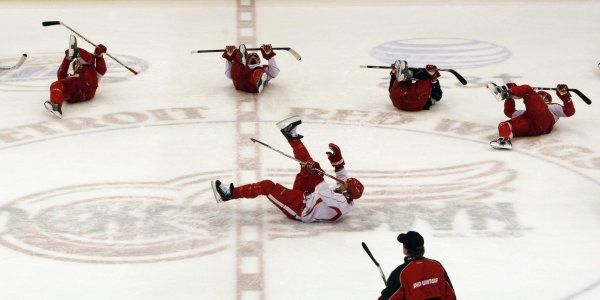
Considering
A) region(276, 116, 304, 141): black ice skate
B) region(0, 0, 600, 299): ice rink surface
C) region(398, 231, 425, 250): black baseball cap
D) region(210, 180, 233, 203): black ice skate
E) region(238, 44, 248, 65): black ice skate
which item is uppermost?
region(398, 231, 425, 250): black baseball cap

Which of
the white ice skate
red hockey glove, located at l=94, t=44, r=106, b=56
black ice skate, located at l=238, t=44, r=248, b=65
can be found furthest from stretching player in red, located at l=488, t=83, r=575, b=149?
red hockey glove, located at l=94, t=44, r=106, b=56

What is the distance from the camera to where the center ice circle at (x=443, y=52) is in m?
13.7

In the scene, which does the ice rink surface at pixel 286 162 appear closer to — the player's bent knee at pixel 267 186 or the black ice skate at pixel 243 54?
the player's bent knee at pixel 267 186

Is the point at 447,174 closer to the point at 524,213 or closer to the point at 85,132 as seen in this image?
the point at 524,213

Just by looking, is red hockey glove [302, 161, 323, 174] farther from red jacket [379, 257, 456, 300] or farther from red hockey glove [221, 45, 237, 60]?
red hockey glove [221, 45, 237, 60]

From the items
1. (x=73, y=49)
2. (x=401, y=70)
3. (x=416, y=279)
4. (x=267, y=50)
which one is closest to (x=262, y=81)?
(x=267, y=50)

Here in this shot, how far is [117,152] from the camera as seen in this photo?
A: 411 inches

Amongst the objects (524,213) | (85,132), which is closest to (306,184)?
(524,213)

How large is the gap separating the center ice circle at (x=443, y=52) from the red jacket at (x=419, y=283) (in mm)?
7568

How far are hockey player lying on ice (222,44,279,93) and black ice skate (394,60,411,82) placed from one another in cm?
146

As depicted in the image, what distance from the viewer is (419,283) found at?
6074 millimetres

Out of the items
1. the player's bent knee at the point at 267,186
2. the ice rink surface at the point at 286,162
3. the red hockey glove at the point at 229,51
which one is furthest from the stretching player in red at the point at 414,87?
the player's bent knee at the point at 267,186

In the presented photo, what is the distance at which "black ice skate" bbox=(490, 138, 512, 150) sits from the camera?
1044 cm

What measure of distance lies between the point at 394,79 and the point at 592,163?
2.41 metres
